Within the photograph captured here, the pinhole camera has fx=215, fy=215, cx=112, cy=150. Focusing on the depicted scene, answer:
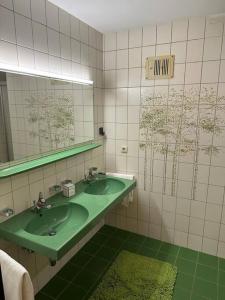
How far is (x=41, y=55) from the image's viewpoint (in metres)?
1.68

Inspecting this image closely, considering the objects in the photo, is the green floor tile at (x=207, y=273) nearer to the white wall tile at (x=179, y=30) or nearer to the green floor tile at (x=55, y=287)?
the green floor tile at (x=55, y=287)

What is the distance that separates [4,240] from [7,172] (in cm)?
51

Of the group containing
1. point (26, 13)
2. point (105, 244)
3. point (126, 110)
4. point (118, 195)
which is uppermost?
point (26, 13)

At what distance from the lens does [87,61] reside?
7.30 feet

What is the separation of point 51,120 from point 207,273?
6.78 ft

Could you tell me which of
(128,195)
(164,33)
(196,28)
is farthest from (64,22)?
(128,195)

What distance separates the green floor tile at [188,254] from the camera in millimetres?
2282

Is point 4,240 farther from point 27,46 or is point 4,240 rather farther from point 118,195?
point 27,46

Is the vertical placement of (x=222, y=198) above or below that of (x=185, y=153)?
A: below

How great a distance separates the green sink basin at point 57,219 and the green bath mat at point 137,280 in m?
0.67

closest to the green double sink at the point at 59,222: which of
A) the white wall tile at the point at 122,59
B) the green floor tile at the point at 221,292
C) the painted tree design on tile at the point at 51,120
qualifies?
the painted tree design on tile at the point at 51,120

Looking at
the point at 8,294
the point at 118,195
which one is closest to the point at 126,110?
the point at 118,195

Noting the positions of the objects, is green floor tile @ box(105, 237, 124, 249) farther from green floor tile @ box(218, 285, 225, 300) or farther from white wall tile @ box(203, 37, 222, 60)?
white wall tile @ box(203, 37, 222, 60)

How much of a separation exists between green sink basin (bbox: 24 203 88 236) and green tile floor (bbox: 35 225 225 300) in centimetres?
63
